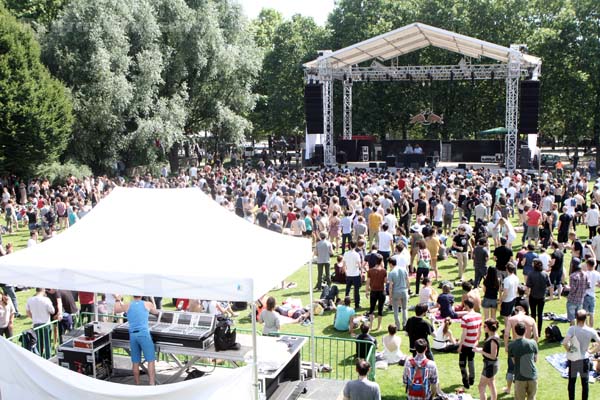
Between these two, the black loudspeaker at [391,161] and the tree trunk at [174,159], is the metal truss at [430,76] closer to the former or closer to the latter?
the black loudspeaker at [391,161]

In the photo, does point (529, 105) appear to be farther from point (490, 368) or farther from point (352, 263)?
point (490, 368)

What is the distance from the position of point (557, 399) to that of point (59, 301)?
24.6 ft

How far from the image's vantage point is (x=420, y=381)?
690cm

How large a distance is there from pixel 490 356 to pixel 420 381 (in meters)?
1.06

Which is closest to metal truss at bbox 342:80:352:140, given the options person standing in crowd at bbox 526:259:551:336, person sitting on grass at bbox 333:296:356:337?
person sitting on grass at bbox 333:296:356:337

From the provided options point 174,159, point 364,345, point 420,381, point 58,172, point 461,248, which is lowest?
point 364,345

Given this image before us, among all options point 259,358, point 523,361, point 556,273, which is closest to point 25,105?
point 259,358

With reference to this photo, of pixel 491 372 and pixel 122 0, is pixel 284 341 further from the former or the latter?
pixel 122 0

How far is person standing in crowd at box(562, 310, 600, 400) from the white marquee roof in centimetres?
2329

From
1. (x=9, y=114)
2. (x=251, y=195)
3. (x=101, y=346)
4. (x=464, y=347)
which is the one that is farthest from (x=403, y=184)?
(x=9, y=114)

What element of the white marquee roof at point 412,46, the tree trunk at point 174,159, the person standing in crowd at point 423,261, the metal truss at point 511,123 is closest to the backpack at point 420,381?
the person standing in crowd at point 423,261

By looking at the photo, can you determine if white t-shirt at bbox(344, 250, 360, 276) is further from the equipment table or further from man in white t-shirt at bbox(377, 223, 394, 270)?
the equipment table

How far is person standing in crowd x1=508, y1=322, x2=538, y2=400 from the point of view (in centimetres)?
701

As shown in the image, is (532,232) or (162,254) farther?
(532,232)
